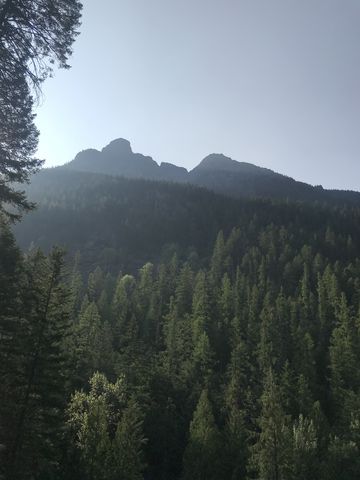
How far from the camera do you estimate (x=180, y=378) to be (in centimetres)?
7519

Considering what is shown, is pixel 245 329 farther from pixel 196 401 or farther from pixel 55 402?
pixel 55 402

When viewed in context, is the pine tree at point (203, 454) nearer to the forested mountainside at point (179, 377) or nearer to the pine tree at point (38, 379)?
→ the forested mountainside at point (179, 377)

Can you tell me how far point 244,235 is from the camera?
183000mm

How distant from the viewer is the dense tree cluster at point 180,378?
23.4 metres

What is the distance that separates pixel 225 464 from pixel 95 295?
239 feet

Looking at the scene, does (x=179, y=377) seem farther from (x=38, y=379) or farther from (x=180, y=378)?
(x=38, y=379)

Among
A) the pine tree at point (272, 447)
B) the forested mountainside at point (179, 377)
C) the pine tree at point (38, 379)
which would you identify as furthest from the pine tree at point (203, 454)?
the pine tree at point (38, 379)

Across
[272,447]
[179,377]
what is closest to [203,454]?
[272,447]

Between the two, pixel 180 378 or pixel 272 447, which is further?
pixel 180 378

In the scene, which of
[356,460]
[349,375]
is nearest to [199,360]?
[349,375]

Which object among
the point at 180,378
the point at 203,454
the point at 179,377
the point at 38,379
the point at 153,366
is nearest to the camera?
the point at 38,379

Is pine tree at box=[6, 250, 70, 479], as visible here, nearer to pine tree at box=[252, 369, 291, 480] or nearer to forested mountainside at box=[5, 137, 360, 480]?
forested mountainside at box=[5, 137, 360, 480]

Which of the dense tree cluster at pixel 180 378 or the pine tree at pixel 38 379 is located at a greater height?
the pine tree at pixel 38 379

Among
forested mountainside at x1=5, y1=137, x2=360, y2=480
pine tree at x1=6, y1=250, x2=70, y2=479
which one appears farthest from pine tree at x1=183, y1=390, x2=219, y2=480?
pine tree at x1=6, y1=250, x2=70, y2=479
